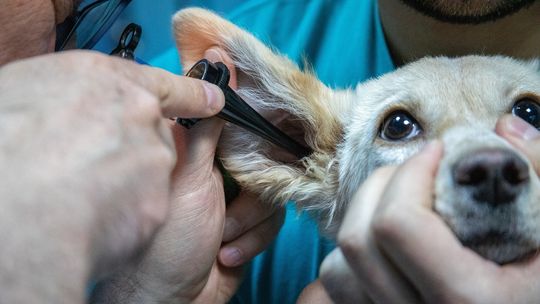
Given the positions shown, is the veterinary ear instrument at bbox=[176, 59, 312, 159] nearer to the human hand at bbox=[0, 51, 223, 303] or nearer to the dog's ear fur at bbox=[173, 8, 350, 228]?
the dog's ear fur at bbox=[173, 8, 350, 228]

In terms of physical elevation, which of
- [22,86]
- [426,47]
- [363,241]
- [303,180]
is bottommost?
[303,180]

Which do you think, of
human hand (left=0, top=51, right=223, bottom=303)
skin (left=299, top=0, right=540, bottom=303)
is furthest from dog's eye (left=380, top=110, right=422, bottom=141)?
human hand (left=0, top=51, right=223, bottom=303)

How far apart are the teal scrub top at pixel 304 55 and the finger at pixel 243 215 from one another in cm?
15

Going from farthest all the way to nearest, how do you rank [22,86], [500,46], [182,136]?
[500,46] → [182,136] → [22,86]

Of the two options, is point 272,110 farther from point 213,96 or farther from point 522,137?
point 522,137

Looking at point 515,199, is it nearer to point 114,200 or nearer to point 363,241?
point 363,241

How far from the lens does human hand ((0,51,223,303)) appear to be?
694 millimetres

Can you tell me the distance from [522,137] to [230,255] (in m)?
0.74

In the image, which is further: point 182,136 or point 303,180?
point 303,180

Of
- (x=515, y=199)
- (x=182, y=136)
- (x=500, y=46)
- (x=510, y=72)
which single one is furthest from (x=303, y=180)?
(x=500, y=46)

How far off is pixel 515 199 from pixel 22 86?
2.43 feet

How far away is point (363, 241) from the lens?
88 cm

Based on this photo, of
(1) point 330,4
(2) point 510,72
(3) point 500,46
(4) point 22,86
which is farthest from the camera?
(1) point 330,4

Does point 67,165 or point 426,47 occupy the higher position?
point 67,165
